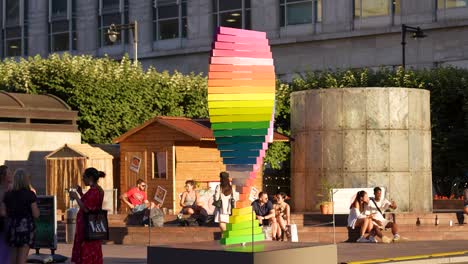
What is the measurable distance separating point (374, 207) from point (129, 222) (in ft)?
19.9

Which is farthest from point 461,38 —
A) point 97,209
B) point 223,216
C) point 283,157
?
point 97,209

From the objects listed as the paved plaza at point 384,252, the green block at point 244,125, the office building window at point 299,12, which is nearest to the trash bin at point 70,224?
the paved plaza at point 384,252

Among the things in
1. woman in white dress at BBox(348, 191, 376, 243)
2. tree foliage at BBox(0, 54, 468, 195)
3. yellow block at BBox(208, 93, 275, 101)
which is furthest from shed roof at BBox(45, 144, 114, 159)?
yellow block at BBox(208, 93, 275, 101)

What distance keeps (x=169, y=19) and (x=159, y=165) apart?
129ft

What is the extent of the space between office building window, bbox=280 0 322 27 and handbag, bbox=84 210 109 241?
164 ft

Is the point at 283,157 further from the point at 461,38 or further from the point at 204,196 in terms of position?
the point at 461,38

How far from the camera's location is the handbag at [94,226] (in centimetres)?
1823

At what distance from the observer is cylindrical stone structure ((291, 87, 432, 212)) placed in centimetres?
3259

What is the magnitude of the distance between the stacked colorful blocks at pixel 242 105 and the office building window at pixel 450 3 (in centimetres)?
4664

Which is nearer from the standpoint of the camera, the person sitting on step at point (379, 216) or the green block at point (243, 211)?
the green block at point (243, 211)

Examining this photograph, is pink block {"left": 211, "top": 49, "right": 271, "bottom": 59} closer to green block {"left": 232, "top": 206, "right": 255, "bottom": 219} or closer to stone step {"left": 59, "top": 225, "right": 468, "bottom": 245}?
green block {"left": 232, "top": 206, "right": 255, "bottom": 219}

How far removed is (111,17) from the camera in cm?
7706

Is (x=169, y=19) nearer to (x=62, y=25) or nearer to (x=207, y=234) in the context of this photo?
(x=62, y=25)

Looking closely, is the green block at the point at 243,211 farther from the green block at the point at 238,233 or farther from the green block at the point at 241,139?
the green block at the point at 241,139
